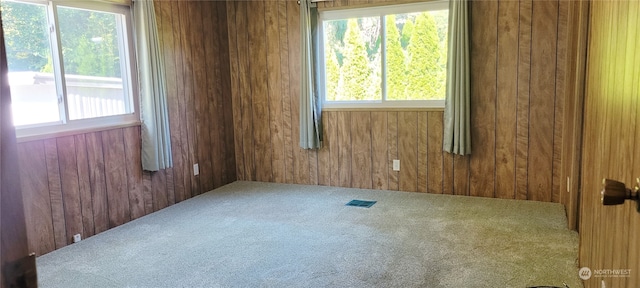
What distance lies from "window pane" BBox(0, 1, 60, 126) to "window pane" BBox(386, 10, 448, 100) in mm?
2995

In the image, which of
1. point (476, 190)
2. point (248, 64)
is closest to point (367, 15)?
point (248, 64)

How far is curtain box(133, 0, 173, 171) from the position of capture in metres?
3.99

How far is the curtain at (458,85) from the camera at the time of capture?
4090 millimetres

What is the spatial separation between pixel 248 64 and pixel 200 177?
4.60 ft

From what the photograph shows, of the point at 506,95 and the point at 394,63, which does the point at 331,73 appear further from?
the point at 506,95

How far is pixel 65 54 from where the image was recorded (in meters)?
3.52

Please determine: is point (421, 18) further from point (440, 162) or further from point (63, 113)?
point (63, 113)

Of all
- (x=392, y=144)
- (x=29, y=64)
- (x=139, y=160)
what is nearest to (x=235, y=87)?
(x=139, y=160)

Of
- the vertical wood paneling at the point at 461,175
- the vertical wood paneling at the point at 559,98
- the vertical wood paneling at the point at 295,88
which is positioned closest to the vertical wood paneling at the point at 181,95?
the vertical wood paneling at the point at 295,88

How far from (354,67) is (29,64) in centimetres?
289

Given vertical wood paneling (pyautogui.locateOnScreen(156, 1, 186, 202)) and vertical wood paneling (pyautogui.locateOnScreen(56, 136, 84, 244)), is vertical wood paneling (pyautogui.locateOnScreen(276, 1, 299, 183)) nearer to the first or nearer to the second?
vertical wood paneling (pyautogui.locateOnScreen(156, 1, 186, 202))

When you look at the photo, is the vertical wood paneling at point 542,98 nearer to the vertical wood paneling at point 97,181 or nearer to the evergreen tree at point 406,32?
the evergreen tree at point 406,32

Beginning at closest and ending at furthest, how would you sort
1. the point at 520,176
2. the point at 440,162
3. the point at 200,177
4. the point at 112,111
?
the point at 112,111 → the point at 520,176 → the point at 440,162 → the point at 200,177

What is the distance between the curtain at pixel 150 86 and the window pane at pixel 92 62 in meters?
0.16
